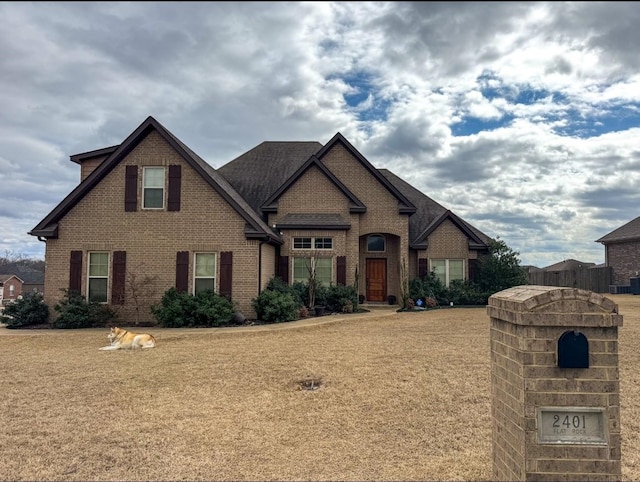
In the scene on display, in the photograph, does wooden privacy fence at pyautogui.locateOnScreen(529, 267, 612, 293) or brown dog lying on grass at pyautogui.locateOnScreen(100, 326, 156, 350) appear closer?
brown dog lying on grass at pyautogui.locateOnScreen(100, 326, 156, 350)

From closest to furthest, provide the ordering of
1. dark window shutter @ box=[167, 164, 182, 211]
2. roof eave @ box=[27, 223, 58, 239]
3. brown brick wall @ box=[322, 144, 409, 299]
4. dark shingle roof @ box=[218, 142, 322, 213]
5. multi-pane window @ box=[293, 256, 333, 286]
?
roof eave @ box=[27, 223, 58, 239]
dark window shutter @ box=[167, 164, 182, 211]
multi-pane window @ box=[293, 256, 333, 286]
brown brick wall @ box=[322, 144, 409, 299]
dark shingle roof @ box=[218, 142, 322, 213]

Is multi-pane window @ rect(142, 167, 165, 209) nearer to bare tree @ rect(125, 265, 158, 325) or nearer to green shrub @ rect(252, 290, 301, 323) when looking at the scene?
bare tree @ rect(125, 265, 158, 325)

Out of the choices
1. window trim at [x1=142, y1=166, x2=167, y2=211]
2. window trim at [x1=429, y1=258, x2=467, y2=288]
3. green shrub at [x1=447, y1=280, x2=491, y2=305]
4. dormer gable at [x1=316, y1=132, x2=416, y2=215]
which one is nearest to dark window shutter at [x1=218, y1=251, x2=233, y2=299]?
window trim at [x1=142, y1=166, x2=167, y2=211]

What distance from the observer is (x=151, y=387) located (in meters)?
7.37

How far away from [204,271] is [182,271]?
0.73 m

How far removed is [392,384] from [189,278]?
1005cm

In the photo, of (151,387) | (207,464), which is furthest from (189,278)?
(207,464)

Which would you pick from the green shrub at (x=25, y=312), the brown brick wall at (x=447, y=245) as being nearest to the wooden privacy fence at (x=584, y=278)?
the brown brick wall at (x=447, y=245)

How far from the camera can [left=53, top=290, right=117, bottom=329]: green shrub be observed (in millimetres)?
14414

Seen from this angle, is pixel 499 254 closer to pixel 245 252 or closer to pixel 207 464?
pixel 245 252

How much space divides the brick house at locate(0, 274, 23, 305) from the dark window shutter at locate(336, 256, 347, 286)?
50.7 m

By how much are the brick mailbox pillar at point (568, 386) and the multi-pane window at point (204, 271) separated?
1326cm

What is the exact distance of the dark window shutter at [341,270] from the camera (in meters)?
18.4

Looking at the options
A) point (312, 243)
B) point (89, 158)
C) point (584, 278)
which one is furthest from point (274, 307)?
point (584, 278)
